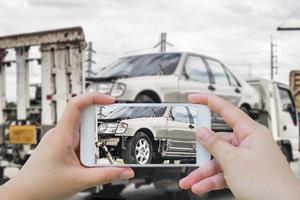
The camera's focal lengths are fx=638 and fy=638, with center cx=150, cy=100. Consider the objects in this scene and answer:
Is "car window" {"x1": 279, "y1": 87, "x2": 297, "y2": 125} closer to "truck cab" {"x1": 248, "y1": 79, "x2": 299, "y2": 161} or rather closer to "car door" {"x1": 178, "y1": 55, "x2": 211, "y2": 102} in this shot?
"truck cab" {"x1": 248, "y1": 79, "x2": 299, "y2": 161}

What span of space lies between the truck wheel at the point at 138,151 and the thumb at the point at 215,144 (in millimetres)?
131

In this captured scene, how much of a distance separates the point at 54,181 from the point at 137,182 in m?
7.31

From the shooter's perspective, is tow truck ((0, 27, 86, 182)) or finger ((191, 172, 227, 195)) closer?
finger ((191, 172, 227, 195))

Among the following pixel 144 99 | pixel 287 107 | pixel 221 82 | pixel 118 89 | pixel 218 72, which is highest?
pixel 218 72

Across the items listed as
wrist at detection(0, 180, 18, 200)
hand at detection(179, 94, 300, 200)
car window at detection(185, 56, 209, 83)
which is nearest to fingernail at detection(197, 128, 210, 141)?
hand at detection(179, 94, 300, 200)

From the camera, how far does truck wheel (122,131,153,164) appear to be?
57.5 inches

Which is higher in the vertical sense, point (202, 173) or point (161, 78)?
point (161, 78)

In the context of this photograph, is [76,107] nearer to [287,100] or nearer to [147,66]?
[147,66]

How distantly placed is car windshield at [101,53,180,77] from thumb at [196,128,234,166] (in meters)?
6.96

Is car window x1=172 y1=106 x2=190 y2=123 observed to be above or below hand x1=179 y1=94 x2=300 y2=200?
above

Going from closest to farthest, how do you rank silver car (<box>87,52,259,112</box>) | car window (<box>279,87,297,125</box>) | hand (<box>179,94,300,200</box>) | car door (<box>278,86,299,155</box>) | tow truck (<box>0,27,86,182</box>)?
hand (<box>179,94,300,200</box>), tow truck (<box>0,27,86,182</box>), silver car (<box>87,52,259,112</box>), car door (<box>278,86,299,155</box>), car window (<box>279,87,297,125</box>)

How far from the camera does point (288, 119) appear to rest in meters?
11.5

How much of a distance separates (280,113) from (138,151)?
32.5 ft

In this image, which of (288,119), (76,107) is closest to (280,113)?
(288,119)
